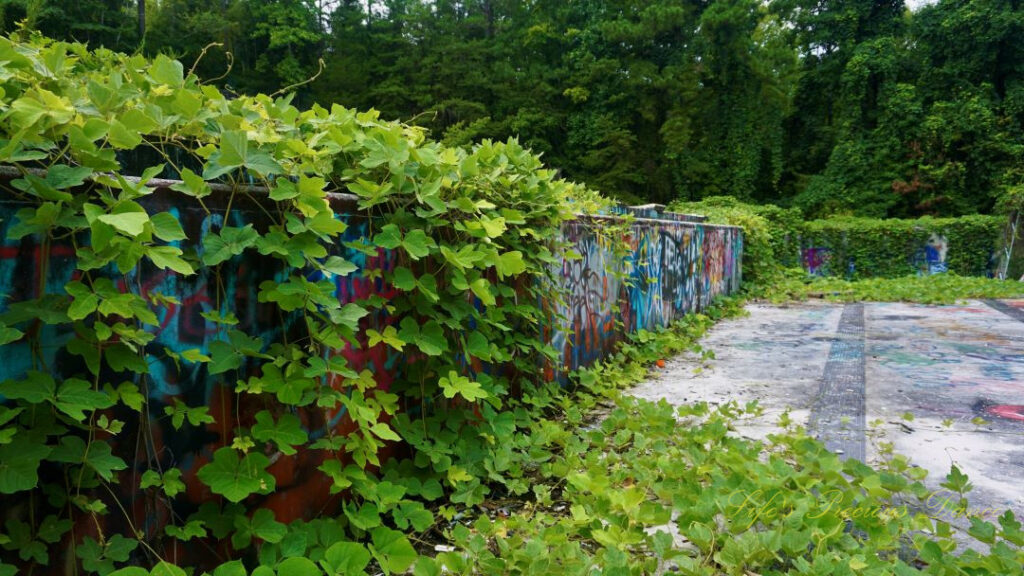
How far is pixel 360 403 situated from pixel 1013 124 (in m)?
29.1

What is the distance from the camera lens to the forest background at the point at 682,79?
77.9ft

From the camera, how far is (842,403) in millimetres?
4617

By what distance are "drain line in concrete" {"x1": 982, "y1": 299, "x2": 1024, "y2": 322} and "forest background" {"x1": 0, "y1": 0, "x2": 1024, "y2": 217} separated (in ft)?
49.1

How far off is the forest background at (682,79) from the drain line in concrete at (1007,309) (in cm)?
1495

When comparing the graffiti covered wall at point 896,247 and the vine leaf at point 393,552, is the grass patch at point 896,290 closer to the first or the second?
the graffiti covered wall at point 896,247

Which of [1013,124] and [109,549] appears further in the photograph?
[1013,124]

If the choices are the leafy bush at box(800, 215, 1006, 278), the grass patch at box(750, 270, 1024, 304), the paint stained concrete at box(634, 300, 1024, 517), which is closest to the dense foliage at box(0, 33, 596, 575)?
the paint stained concrete at box(634, 300, 1024, 517)

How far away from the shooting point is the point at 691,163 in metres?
30.3

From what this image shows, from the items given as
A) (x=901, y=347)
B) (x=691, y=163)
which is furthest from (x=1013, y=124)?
(x=901, y=347)

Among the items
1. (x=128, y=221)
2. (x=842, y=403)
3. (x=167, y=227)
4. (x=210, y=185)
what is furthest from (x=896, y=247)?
(x=128, y=221)

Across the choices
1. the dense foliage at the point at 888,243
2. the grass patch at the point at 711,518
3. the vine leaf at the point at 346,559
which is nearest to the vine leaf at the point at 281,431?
the vine leaf at the point at 346,559

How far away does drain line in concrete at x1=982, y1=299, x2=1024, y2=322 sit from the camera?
9.23 m

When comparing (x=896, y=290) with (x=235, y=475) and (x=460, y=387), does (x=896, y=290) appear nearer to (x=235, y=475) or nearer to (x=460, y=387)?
(x=460, y=387)

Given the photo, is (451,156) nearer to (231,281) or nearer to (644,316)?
(231,281)
